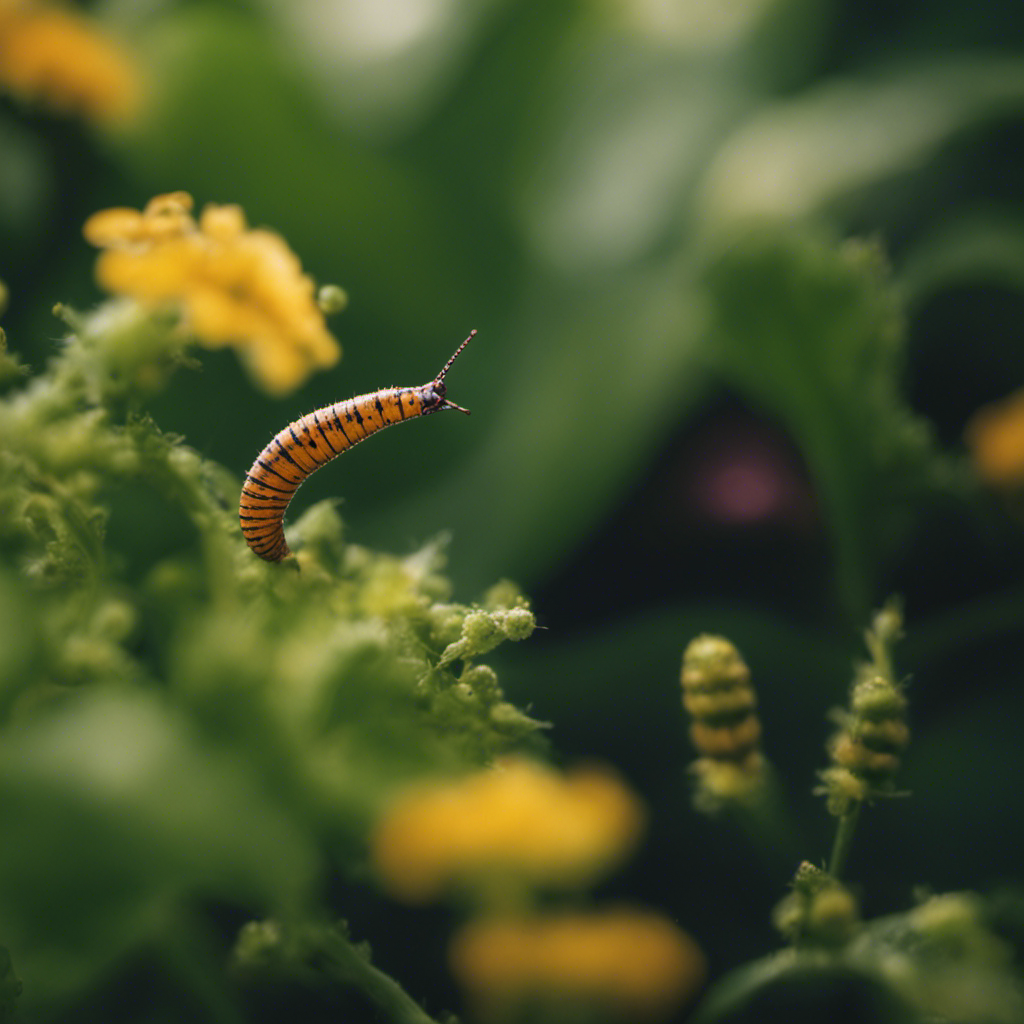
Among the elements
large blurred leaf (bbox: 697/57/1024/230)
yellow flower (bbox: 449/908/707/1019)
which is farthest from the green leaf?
large blurred leaf (bbox: 697/57/1024/230)

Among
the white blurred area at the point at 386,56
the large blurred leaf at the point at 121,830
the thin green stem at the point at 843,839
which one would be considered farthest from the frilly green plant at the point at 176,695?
the white blurred area at the point at 386,56

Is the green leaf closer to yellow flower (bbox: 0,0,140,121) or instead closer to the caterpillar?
the caterpillar

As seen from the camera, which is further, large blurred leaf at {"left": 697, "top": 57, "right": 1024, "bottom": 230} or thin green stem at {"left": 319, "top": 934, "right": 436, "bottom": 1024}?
large blurred leaf at {"left": 697, "top": 57, "right": 1024, "bottom": 230}

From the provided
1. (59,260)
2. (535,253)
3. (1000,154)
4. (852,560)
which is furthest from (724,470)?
(59,260)

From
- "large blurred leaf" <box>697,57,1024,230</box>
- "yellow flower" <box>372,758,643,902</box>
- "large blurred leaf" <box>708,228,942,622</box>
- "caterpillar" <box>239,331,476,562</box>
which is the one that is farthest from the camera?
"large blurred leaf" <box>697,57,1024,230</box>

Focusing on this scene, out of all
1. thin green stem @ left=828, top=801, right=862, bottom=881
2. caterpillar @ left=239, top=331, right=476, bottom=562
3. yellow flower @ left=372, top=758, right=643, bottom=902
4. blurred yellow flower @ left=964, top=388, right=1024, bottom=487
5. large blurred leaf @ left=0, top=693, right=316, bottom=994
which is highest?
blurred yellow flower @ left=964, top=388, right=1024, bottom=487

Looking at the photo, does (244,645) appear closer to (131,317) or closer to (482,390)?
(131,317)
